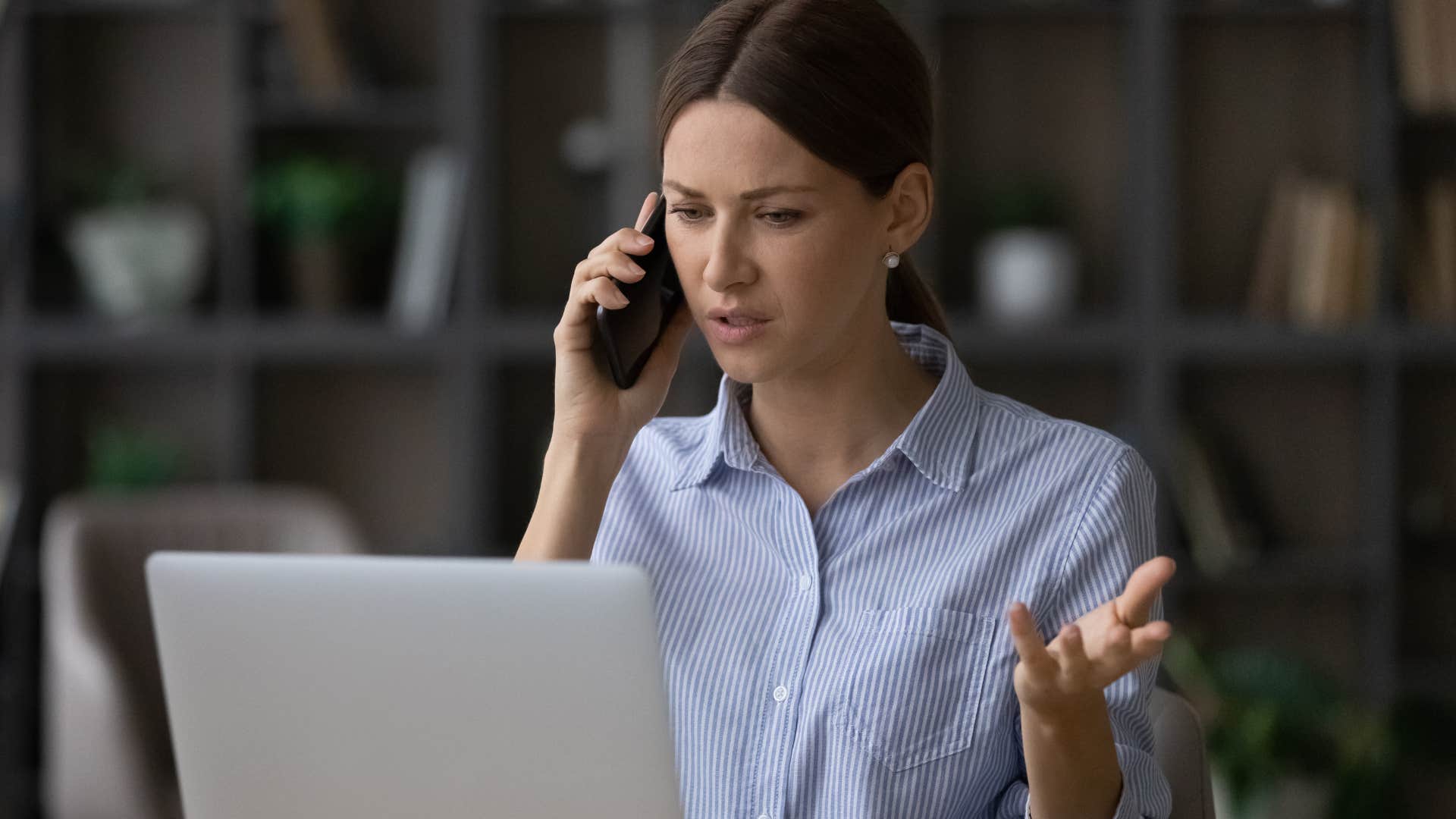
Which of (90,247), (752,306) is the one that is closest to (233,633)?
(752,306)

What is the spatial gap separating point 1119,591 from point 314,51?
8.87 feet

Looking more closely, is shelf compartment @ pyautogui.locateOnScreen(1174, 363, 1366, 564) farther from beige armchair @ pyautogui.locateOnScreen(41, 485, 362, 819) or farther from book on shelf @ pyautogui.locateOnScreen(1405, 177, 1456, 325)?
beige armchair @ pyautogui.locateOnScreen(41, 485, 362, 819)

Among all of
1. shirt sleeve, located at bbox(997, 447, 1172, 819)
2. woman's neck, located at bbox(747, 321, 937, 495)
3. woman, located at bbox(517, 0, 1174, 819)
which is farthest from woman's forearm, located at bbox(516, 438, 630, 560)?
shirt sleeve, located at bbox(997, 447, 1172, 819)

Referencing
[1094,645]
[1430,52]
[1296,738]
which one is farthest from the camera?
[1430,52]

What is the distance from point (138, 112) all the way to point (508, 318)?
1.11m

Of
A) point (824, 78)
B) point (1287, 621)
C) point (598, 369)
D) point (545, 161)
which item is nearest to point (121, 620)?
point (545, 161)

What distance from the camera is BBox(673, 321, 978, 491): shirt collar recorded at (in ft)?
4.55

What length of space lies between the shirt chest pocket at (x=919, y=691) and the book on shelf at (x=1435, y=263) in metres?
2.51

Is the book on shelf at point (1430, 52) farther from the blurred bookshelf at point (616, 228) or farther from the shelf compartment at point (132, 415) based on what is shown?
the shelf compartment at point (132, 415)

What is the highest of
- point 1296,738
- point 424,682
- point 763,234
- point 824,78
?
point 824,78

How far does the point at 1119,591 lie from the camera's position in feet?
4.20

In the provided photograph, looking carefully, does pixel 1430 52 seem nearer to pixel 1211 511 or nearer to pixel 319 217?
pixel 1211 511

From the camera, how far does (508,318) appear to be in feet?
11.5

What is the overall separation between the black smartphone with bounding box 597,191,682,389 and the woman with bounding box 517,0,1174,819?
0.06 ft
